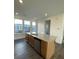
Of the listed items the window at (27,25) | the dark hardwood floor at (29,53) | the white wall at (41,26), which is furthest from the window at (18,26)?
the dark hardwood floor at (29,53)

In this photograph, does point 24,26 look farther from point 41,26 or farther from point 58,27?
point 58,27

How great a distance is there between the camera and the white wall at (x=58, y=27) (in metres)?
7.28

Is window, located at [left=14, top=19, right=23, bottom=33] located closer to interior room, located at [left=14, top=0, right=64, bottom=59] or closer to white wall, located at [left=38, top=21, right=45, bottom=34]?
interior room, located at [left=14, top=0, right=64, bottom=59]

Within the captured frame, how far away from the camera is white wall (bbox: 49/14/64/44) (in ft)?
23.9

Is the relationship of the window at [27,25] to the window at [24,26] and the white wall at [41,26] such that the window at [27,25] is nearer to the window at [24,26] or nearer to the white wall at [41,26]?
the window at [24,26]

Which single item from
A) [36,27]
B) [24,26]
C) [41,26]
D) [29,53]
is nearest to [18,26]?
[24,26]

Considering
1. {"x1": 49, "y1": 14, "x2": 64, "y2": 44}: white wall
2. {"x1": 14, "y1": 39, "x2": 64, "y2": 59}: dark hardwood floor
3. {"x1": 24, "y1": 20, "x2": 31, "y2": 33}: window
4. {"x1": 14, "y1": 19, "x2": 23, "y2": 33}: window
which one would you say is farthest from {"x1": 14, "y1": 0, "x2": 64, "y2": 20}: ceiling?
{"x1": 24, "y1": 20, "x2": 31, "y2": 33}: window
